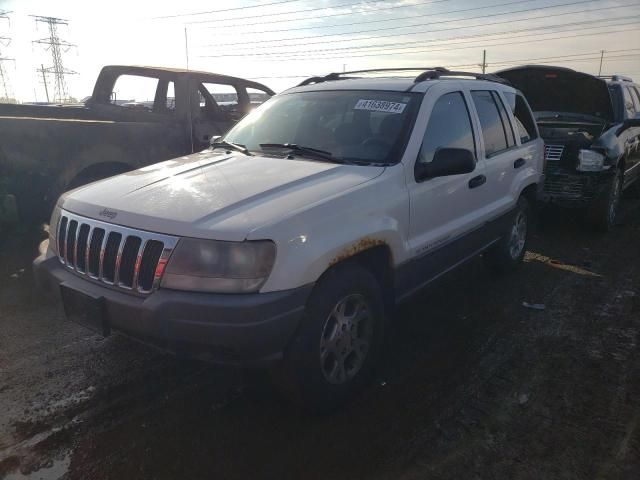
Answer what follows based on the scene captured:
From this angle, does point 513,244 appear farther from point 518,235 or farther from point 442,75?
point 442,75

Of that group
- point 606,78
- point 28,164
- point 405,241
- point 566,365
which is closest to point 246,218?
point 405,241

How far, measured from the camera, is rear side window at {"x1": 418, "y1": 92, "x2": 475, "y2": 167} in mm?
3600

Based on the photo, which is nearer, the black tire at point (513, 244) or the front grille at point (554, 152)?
the black tire at point (513, 244)

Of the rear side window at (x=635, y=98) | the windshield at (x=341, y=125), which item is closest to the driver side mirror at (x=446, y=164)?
the windshield at (x=341, y=125)

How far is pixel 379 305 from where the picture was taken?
3146 mm

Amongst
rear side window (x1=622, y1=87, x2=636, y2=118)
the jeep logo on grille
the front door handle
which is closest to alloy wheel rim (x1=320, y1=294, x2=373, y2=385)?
the jeep logo on grille

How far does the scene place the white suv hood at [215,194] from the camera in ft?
8.34

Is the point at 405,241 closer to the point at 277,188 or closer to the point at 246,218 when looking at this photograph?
the point at 277,188

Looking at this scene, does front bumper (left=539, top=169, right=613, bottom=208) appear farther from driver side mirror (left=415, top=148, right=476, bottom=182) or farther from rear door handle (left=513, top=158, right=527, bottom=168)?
driver side mirror (left=415, top=148, right=476, bottom=182)

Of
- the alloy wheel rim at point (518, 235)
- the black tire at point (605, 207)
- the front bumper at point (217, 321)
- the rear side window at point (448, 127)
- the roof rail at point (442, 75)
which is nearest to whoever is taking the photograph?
the front bumper at point (217, 321)

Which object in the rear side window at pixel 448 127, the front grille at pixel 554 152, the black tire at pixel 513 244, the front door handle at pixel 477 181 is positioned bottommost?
the black tire at pixel 513 244

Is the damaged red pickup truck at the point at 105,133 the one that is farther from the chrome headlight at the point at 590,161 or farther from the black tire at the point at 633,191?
the black tire at the point at 633,191

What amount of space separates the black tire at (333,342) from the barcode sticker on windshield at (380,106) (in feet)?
4.17

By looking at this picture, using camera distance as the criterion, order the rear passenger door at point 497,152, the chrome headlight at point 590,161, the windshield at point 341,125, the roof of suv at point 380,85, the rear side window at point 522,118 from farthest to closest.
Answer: the chrome headlight at point 590,161 → the rear side window at point 522,118 → the rear passenger door at point 497,152 → the roof of suv at point 380,85 → the windshield at point 341,125
